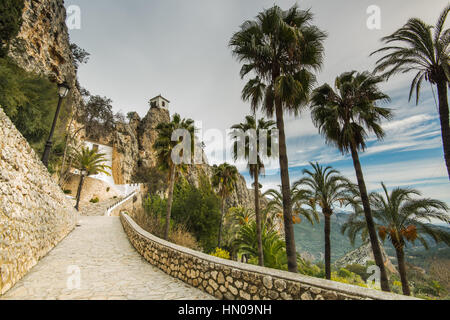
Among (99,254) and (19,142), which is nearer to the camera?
(19,142)

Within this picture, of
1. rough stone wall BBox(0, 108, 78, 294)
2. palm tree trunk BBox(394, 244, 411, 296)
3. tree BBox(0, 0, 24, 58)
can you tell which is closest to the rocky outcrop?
tree BBox(0, 0, 24, 58)

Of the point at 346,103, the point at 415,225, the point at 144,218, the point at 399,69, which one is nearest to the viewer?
the point at 399,69

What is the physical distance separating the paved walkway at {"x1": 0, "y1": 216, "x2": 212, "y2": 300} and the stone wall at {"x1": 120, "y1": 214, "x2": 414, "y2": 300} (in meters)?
0.25

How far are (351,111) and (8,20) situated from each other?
1920 centimetres

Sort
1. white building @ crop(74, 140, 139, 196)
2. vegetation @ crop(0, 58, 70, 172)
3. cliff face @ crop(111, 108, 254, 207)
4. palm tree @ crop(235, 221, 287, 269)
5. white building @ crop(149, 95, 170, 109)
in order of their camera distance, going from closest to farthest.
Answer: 1. vegetation @ crop(0, 58, 70, 172)
2. palm tree @ crop(235, 221, 287, 269)
3. white building @ crop(74, 140, 139, 196)
4. cliff face @ crop(111, 108, 254, 207)
5. white building @ crop(149, 95, 170, 109)

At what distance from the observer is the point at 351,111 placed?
10516 mm

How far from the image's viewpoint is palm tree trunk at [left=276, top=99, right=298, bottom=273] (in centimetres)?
645

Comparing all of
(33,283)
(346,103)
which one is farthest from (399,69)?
(33,283)

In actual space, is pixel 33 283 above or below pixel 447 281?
above

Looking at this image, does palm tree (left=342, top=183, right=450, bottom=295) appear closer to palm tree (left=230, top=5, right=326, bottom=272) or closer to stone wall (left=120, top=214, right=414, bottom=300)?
palm tree (left=230, top=5, right=326, bottom=272)

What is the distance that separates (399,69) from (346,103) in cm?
259

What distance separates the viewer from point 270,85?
8289 mm

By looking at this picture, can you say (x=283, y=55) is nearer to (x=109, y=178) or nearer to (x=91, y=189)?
(x=91, y=189)
